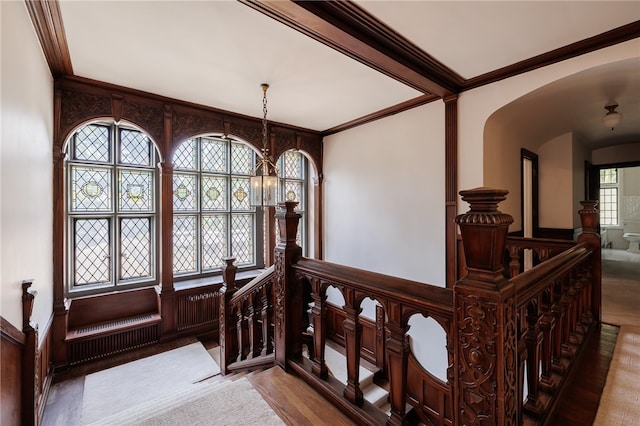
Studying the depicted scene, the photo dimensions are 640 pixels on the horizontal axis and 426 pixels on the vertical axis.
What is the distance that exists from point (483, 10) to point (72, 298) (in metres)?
4.65

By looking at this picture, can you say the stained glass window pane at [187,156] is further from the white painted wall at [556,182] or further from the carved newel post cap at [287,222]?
the white painted wall at [556,182]

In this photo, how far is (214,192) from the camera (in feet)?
14.1

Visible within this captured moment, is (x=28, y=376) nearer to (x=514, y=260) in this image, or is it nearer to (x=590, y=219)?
(x=514, y=260)

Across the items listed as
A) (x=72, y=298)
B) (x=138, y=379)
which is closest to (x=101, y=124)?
(x=72, y=298)

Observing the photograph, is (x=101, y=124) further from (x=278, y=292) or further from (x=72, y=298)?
(x=278, y=292)

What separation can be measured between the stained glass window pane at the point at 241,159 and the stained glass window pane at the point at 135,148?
112 centimetres

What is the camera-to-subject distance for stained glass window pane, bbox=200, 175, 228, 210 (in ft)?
13.8

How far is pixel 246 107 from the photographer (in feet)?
12.4

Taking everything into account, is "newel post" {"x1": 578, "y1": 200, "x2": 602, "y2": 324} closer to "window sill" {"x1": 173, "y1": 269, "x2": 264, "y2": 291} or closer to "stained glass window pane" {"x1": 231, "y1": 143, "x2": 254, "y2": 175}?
"window sill" {"x1": 173, "y1": 269, "x2": 264, "y2": 291}

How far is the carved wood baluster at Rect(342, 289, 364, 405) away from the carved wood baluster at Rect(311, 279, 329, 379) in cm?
17

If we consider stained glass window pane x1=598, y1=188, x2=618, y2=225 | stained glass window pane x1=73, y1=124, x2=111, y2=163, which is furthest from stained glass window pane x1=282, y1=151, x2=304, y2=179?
stained glass window pane x1=598, y1=188, x2=618, y2=225

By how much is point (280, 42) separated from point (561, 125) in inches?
147

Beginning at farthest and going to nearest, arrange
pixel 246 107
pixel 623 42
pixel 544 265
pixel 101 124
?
pixel 246 107 < pixel 101 124 < pixel 623 42 < pixel 544 265

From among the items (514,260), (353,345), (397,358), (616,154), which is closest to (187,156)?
(353,345)
